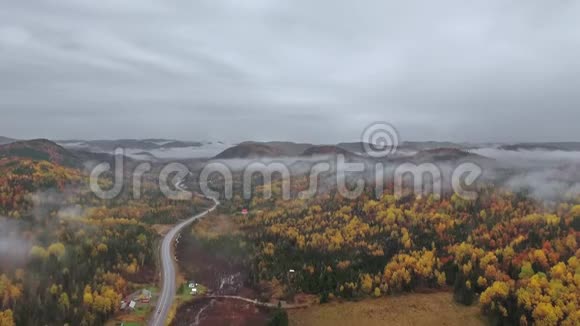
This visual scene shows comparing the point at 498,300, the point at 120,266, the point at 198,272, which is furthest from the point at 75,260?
the point at 498,300

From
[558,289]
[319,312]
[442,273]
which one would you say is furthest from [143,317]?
[558,289]

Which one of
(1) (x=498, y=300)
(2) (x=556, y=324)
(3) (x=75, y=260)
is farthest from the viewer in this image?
(3) (x=75, y=260)

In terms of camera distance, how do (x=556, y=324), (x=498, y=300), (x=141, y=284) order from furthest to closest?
(x=141, y=284) → (x=498, y=300) → (x=556, y=324)

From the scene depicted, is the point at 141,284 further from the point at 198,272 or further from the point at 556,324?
the point at 556,324

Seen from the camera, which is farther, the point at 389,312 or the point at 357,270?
the point at 357,270

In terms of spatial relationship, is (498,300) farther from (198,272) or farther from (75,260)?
(75,260)

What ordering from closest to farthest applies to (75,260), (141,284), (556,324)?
(556,324)
(141,284)
(75,260)
